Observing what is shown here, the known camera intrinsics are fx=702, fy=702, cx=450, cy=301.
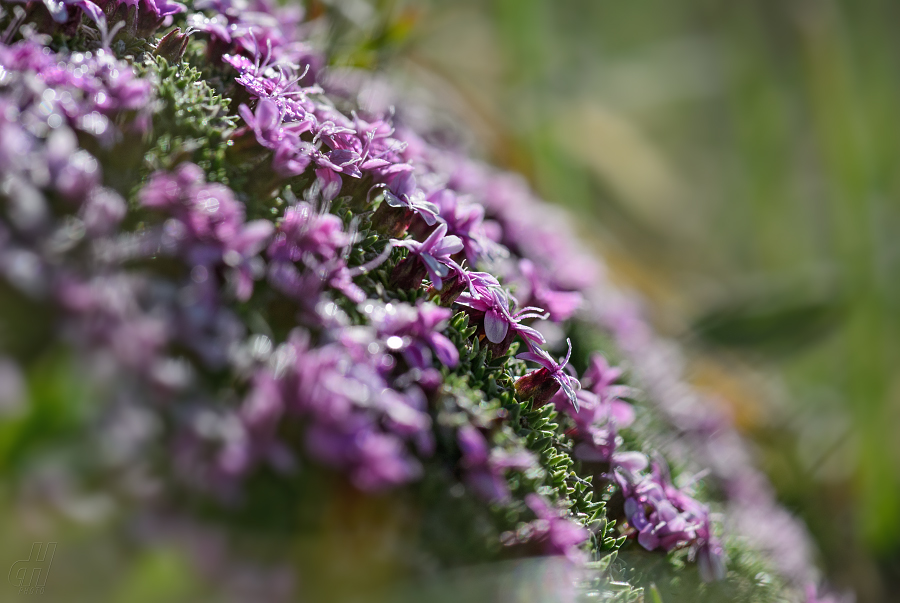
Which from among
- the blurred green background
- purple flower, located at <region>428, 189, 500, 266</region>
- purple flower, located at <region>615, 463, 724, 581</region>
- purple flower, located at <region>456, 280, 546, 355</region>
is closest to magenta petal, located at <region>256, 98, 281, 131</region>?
purple flower, located at <region>428, 189, 500, 266</region>

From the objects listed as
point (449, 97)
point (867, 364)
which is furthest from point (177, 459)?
point (867, 364)

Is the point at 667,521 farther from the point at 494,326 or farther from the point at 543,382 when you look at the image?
the point at 494,326

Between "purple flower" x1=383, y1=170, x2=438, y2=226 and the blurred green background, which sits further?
the blurred green background

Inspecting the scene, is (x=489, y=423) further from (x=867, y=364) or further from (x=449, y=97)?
(x=867, y=364)

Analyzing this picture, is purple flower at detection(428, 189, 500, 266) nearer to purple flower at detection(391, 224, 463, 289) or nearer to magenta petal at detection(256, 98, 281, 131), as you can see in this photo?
purple flower at detection(391, 224, 463, 289)

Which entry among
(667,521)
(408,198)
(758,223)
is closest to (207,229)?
(408,198)
